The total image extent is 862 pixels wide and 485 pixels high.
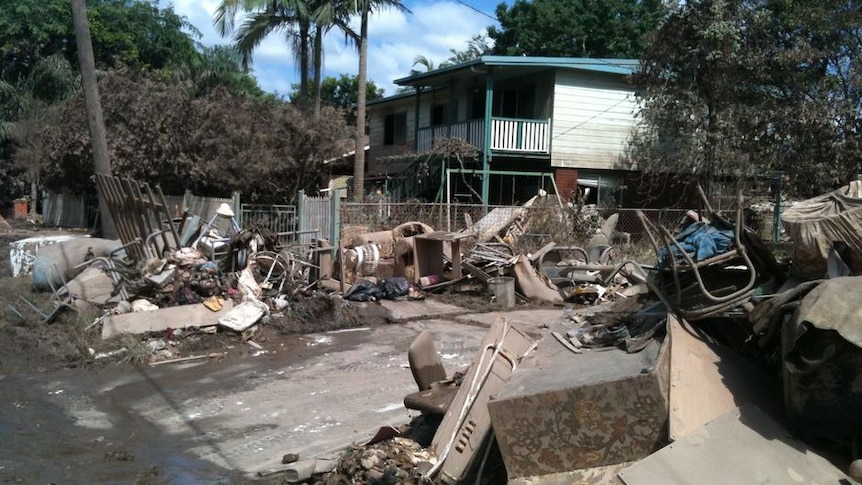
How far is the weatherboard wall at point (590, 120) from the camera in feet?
66.4

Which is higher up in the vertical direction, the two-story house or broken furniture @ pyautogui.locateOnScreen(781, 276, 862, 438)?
the two-story house

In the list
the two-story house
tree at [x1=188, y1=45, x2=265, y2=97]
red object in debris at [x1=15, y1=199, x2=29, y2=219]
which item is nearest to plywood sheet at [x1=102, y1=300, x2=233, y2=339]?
the two-story house

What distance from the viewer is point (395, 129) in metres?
27.2

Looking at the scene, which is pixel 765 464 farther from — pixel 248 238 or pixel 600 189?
pixel 600 189

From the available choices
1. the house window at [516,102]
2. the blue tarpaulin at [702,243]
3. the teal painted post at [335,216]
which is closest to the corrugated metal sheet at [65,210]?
the house window at [516,102]

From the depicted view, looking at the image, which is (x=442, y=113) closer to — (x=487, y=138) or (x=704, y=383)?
(x=487, y=138)

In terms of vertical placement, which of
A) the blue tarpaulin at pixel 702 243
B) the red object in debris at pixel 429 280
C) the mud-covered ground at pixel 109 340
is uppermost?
the blue tarpaulin at pixel 702 243

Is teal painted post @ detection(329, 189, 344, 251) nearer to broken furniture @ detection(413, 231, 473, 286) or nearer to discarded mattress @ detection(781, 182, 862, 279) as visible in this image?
broken furniture @ detection(413, 231, 473, 286)

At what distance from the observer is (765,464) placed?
131 inches

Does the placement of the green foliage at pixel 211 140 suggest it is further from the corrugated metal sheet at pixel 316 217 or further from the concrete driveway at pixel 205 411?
the concrete driveway at pixel 205 411

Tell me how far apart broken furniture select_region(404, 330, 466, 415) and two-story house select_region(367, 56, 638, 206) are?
14105 millimetres

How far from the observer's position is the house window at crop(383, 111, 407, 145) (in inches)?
1053

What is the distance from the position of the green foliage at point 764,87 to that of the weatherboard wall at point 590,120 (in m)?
2.82

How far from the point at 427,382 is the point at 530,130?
51.7 ft
